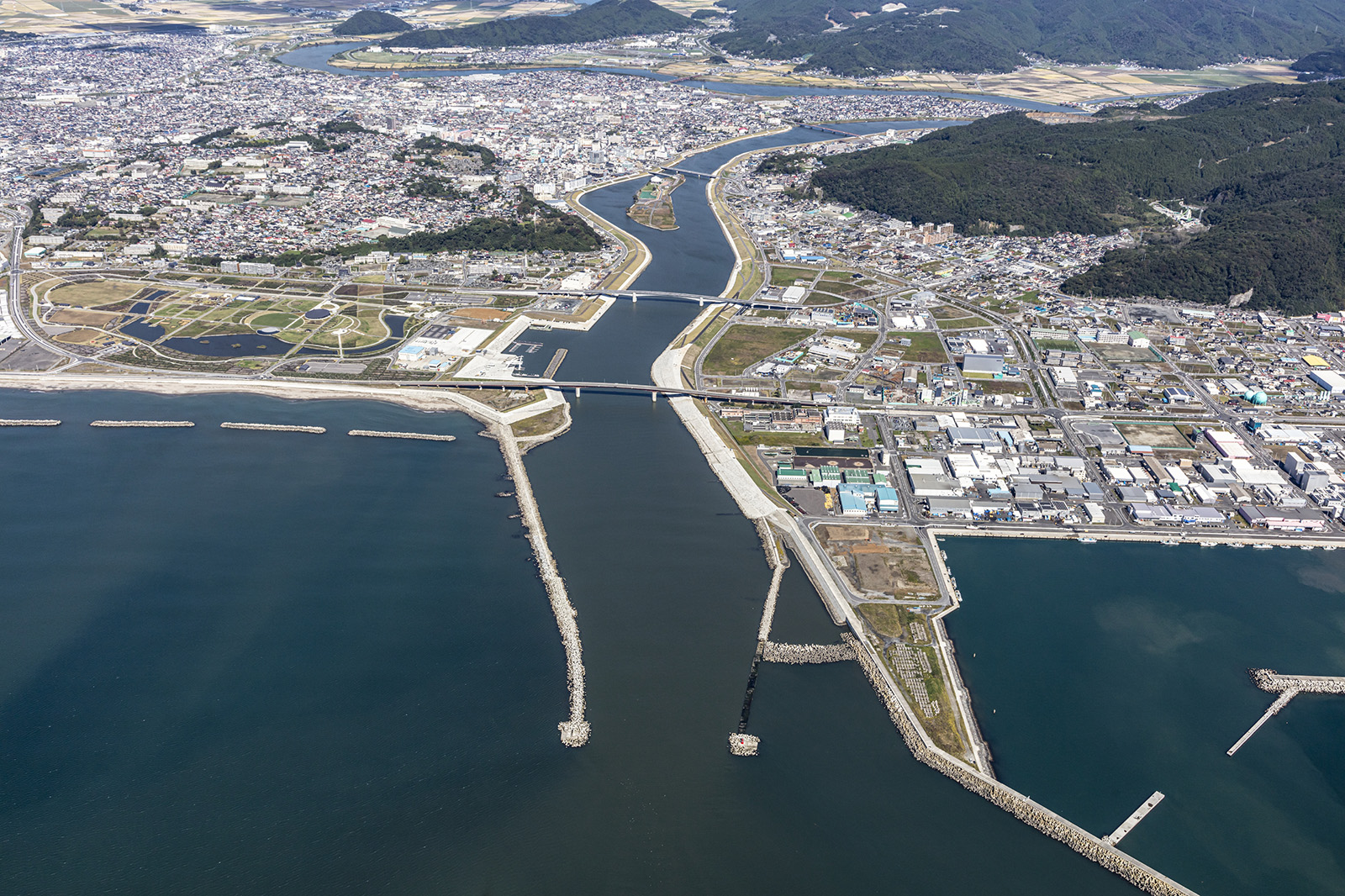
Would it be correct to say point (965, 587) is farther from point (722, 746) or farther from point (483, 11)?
point (483, 11)

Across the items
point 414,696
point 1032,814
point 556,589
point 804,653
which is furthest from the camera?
point 556,589

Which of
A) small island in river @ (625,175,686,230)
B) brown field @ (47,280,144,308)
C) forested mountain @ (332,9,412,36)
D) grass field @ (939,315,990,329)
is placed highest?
forested mountain @ (332,9,412,36)

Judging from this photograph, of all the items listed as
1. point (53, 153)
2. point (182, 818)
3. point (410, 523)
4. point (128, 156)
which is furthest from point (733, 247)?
point (53, 153)

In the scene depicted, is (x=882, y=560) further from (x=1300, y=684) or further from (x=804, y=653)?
(x=1300, y=684)

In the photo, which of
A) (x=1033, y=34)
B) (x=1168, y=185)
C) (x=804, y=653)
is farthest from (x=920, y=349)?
(x=1033, y=34)

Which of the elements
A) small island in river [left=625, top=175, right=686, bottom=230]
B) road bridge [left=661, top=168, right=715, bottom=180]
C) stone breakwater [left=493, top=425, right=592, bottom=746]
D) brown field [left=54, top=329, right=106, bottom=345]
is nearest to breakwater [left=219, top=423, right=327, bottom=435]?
stone breakwater [left=493, top=425, right=592, bottom=746]

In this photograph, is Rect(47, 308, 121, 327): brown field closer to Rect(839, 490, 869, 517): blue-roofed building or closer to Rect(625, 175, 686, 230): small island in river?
Rect(625, 175, 686, 230): small island in river
